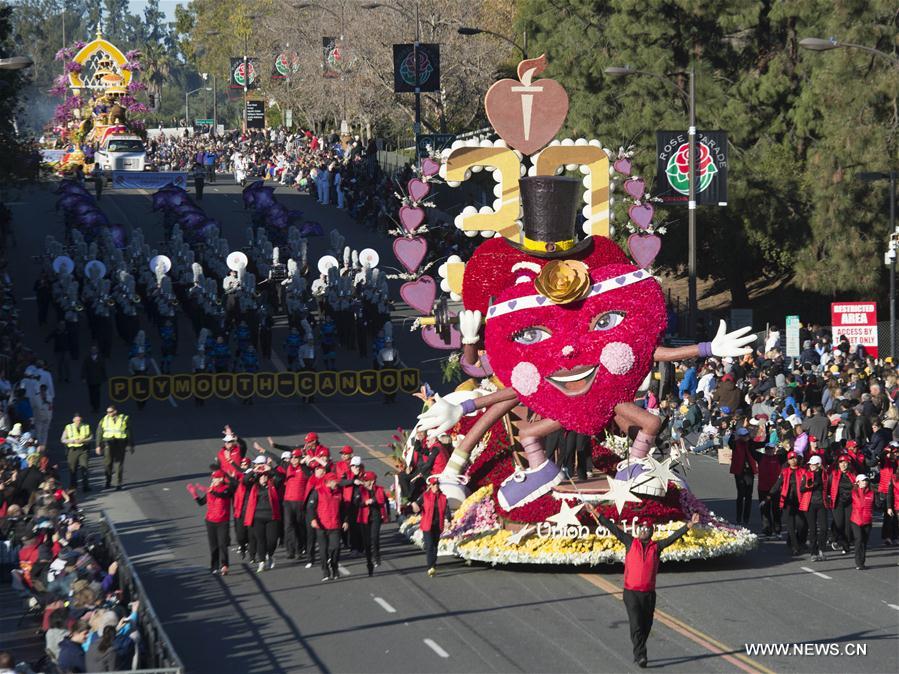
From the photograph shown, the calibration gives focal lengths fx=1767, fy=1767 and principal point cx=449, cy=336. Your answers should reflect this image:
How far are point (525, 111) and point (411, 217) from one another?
240 cm

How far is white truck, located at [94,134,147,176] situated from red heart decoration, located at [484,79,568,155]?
52.6 m

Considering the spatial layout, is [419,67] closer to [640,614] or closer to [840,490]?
[840,490]

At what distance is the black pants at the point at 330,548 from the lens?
20.7 metres

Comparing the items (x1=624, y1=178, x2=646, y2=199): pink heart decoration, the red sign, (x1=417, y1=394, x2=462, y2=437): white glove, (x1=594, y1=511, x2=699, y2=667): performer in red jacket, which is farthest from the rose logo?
(x1=594, y1=511, x2=699, y2=667): performer in red jacket

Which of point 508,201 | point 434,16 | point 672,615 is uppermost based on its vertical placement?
point 434,16

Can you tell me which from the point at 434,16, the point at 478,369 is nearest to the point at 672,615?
the point at 478,369

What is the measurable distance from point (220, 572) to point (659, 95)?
29861 millimetres

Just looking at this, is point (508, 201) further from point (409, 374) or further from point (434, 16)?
point (434, 16)

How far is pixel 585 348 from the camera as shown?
19.5 m

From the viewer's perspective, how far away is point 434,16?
71.2 meters

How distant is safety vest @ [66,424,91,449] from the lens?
2733cm

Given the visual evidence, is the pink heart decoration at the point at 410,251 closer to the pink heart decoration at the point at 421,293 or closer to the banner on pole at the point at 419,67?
the pink heart decoration at the point at 421,293

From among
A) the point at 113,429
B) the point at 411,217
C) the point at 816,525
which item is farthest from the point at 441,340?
the point at 113,429

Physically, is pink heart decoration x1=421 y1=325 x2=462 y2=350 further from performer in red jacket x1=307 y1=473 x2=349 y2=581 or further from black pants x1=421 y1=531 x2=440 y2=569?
black pants x1=421 y1=531 x2=440 y2=569
